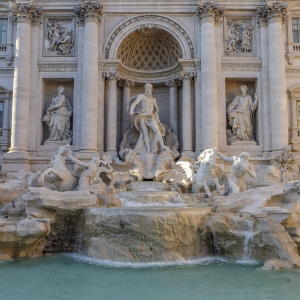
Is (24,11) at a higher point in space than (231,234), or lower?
higher

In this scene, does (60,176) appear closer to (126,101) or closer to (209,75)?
(126,101)

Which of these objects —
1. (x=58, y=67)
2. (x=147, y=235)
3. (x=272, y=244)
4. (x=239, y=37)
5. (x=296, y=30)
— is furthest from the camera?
(x=296, y=30)

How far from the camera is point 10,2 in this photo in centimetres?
2022

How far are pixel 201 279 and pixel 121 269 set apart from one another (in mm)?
2092

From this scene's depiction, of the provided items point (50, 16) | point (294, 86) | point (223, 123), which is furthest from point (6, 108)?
point (294, 86)

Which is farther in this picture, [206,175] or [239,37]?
[239,37]

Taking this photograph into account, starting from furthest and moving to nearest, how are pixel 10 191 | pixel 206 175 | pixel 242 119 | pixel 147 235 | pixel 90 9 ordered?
pixel 242 119 < pixel 90 9 < pixel 206 175 < pixel 10 191 < pixel 147 235

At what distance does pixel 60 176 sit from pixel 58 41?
7.70 metres

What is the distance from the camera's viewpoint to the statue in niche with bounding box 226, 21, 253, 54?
67.1 feet

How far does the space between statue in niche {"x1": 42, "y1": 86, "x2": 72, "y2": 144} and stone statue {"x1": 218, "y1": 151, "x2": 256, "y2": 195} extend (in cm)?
822

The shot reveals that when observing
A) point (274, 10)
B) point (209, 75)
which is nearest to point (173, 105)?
point (209, 75)

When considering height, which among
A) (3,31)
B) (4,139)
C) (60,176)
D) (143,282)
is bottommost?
(143,282)

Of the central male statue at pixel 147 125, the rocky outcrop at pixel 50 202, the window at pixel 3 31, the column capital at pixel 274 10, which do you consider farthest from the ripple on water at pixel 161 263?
the window at pixel 3 31

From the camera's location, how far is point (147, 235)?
1135 centimetres
